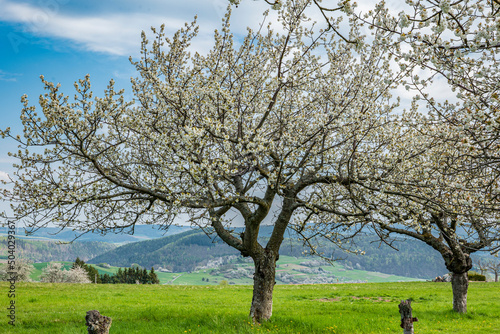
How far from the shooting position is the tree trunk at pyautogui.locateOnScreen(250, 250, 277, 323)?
1312 centimetres

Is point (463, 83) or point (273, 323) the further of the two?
point (273, 323)

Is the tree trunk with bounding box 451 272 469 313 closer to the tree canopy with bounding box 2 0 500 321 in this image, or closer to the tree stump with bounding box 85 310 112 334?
the tree canopy with bounding box 2 0 500 321

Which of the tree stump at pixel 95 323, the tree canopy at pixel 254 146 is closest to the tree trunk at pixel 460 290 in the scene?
the tree canopy at pixel 254 146

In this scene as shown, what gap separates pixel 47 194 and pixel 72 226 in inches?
58.3

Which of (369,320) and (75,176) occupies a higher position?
(75,176)

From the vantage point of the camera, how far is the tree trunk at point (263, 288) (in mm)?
13122

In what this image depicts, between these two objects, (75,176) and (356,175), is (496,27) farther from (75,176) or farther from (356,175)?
(75,176)

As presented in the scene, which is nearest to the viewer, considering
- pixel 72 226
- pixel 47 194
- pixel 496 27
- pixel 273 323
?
pixel 496 27

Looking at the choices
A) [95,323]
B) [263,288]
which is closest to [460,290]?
[263,288]

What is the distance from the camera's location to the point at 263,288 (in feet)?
43.4

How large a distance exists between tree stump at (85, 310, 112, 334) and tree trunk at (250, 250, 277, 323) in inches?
287

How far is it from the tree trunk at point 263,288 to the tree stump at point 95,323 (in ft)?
23.9

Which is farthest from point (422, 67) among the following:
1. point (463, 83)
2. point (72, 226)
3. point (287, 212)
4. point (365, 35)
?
point (72, 226)

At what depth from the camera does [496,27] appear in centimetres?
610
